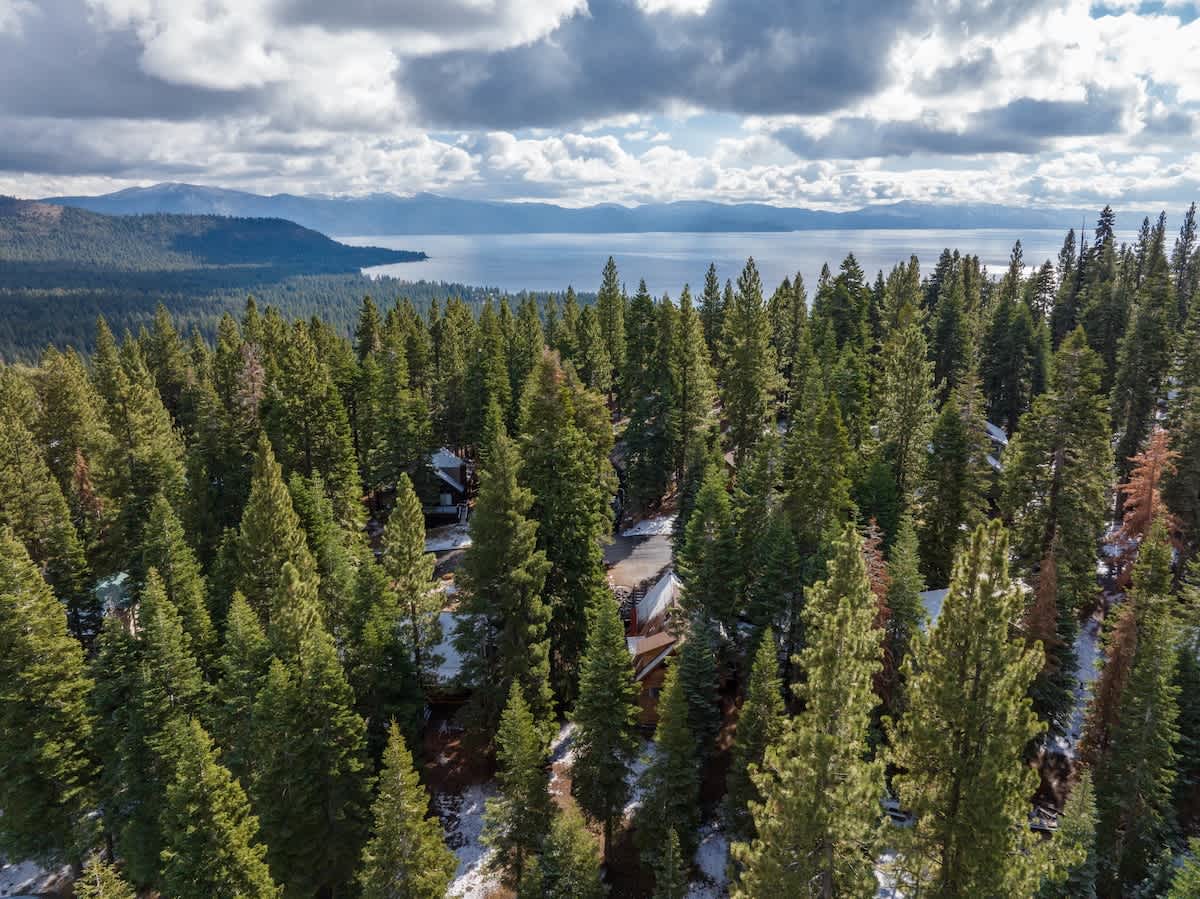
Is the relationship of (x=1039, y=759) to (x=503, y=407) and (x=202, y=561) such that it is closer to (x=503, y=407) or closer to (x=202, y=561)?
(x=503, y=407)

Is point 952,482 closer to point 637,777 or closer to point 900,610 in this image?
point 900,610

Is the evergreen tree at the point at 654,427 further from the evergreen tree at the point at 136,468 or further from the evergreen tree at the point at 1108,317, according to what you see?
the evergreen tree at the point at 1108,317

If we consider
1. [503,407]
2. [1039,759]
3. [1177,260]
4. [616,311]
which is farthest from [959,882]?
[1177,260]

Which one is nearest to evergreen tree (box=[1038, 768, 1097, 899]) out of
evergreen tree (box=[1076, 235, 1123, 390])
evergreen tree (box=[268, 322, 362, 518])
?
evergreen tree (box=[268, 322, 362, 518])

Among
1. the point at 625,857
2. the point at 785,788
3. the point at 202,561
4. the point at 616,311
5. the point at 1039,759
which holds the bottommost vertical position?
the point at 625,857

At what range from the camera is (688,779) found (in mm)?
23672

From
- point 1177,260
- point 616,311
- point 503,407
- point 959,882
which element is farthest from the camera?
point 1177,260

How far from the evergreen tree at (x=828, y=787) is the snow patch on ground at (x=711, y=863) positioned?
33.6 feet

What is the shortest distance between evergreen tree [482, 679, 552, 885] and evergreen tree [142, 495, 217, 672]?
15444mm

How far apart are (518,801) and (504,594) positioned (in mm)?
7769

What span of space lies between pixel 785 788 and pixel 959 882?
384 cm

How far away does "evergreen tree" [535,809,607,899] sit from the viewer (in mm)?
20859

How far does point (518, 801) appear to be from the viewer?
→ 75.7 ft

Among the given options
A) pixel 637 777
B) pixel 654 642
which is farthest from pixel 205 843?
pixel 654 642
